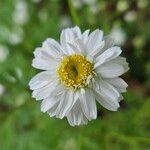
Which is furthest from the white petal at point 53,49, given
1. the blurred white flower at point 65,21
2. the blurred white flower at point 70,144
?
the blurred white flower at point 65,21

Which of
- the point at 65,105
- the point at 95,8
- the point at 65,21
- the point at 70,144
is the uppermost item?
the point at 65,105

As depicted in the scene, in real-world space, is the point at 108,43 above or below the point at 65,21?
above

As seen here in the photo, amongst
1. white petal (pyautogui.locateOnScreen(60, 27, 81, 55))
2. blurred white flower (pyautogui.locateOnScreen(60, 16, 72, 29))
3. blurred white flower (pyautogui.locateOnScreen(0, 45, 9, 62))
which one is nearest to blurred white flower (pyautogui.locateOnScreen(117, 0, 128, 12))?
white petal (pyautogui.locateOnScreen(60, 27, 81, 55))

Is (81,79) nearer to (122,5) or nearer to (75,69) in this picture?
(75,69)

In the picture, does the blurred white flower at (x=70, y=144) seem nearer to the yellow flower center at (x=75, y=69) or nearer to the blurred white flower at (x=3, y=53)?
the blurred white flower at (x=3, y=53)

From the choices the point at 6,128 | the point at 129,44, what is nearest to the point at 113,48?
the point at 6,128

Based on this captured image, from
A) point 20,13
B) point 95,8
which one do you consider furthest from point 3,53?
point 95,8
